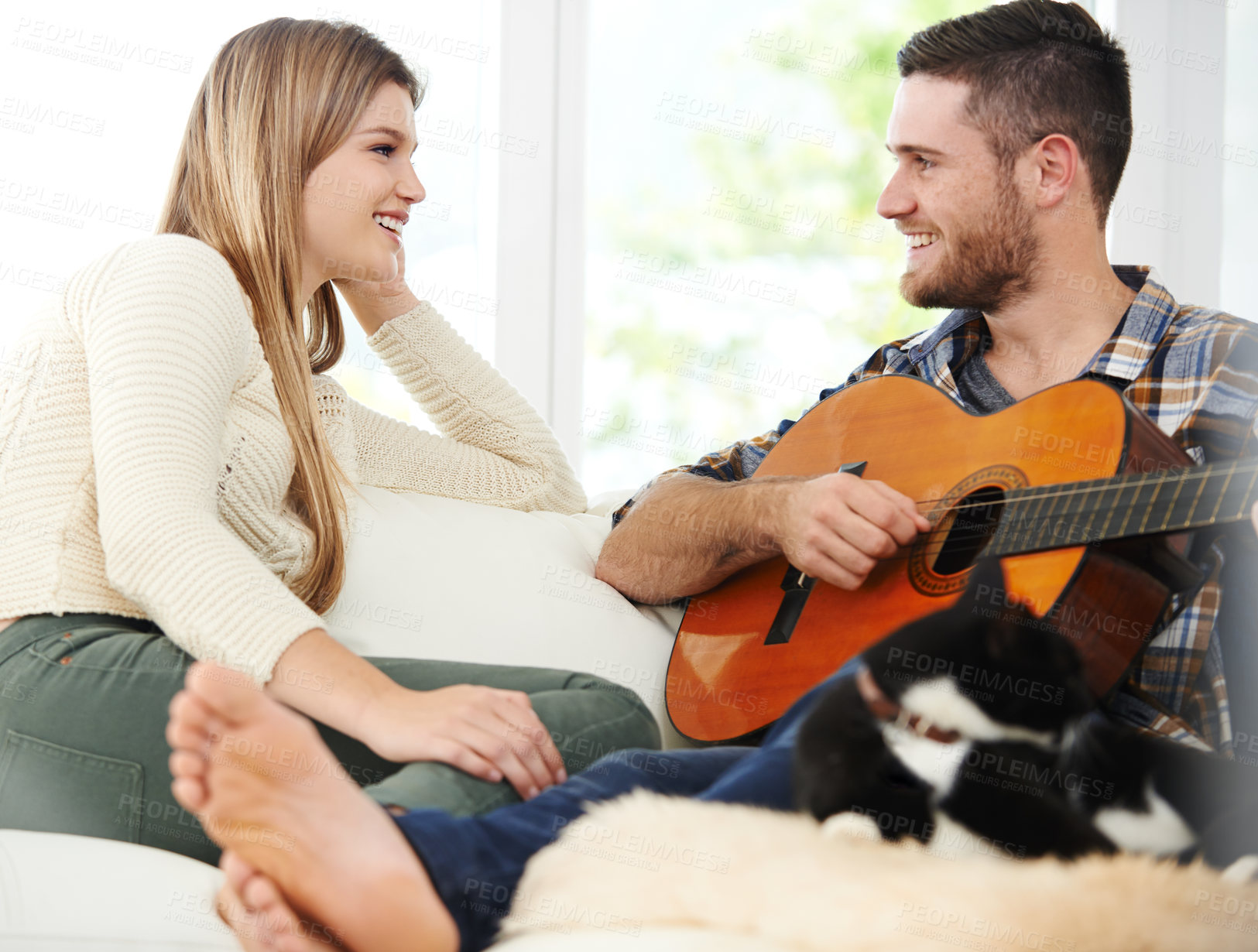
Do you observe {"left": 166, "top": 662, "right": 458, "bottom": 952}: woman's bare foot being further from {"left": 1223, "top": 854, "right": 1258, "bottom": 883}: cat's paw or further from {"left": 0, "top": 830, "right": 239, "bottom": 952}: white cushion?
{"left": 1223, "top": 854, "right": 1258, "bottom": 883}: cat's paw

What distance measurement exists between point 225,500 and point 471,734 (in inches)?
17.3

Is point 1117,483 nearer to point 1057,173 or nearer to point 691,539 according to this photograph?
point 691,539

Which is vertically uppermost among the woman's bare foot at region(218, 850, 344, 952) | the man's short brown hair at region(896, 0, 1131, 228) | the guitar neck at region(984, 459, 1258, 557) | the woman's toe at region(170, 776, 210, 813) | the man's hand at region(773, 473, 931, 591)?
the man's short brown hair at region(896, 0, 1131, 228)

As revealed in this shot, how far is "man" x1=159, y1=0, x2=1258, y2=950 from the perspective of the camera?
563 millimetres

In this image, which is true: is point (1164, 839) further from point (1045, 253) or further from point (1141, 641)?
point (1045, 253)

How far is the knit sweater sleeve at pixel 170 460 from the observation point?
32.5 inches

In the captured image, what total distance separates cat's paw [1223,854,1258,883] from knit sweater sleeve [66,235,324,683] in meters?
0.69

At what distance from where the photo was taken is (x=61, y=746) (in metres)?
0.81

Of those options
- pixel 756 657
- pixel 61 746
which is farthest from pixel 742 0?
pixel 61 746

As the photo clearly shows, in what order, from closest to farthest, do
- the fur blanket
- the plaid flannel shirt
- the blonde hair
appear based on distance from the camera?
the fur blanket < the plaid flannel shirt < the blonde hair

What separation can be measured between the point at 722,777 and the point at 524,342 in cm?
150

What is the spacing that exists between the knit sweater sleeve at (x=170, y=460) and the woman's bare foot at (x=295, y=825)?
0.25 metres

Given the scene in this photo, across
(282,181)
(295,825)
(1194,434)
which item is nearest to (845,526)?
(1194,434)

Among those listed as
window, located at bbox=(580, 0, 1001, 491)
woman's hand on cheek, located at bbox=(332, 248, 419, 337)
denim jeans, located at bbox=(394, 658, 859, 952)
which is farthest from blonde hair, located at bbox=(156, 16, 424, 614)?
window, located at bbox=(580, 0, 1001, 491)
